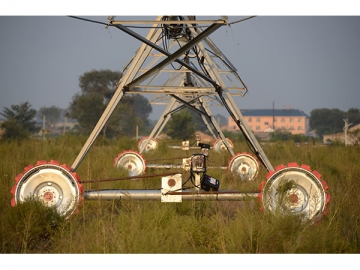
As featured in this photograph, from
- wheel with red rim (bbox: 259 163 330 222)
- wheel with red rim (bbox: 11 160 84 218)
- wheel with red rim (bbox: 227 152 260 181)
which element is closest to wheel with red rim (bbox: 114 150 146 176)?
wheel with red rim (bbox: 227 152 260 181)

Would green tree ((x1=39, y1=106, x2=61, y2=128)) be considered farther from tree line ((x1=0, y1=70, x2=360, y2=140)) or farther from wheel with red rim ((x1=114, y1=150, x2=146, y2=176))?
wheel with red rim ((x1=114, y1=150, x2=146, y2=176))

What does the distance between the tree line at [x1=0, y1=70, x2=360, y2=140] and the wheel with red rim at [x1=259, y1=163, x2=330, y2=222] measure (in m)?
14.3

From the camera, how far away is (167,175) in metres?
5.59

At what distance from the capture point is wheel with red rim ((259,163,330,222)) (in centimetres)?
515

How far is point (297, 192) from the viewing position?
17.3ft

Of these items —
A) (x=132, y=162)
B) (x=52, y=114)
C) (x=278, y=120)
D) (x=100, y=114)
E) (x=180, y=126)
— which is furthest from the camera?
(x=278, y=120)

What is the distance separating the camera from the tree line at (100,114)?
33.0m

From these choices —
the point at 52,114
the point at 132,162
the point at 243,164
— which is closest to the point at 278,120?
the point at 52,114

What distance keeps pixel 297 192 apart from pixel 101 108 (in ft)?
140

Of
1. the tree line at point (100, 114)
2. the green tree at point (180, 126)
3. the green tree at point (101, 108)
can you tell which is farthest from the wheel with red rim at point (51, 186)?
the green tree at point (180, 126)

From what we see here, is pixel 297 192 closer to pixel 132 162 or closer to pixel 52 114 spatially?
pixel 132 162

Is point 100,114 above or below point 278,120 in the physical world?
below

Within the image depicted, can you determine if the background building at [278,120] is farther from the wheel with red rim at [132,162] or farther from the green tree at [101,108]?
the wheel with red rim at [132,162]

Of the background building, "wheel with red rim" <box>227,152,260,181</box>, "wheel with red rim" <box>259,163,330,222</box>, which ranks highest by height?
the background building
